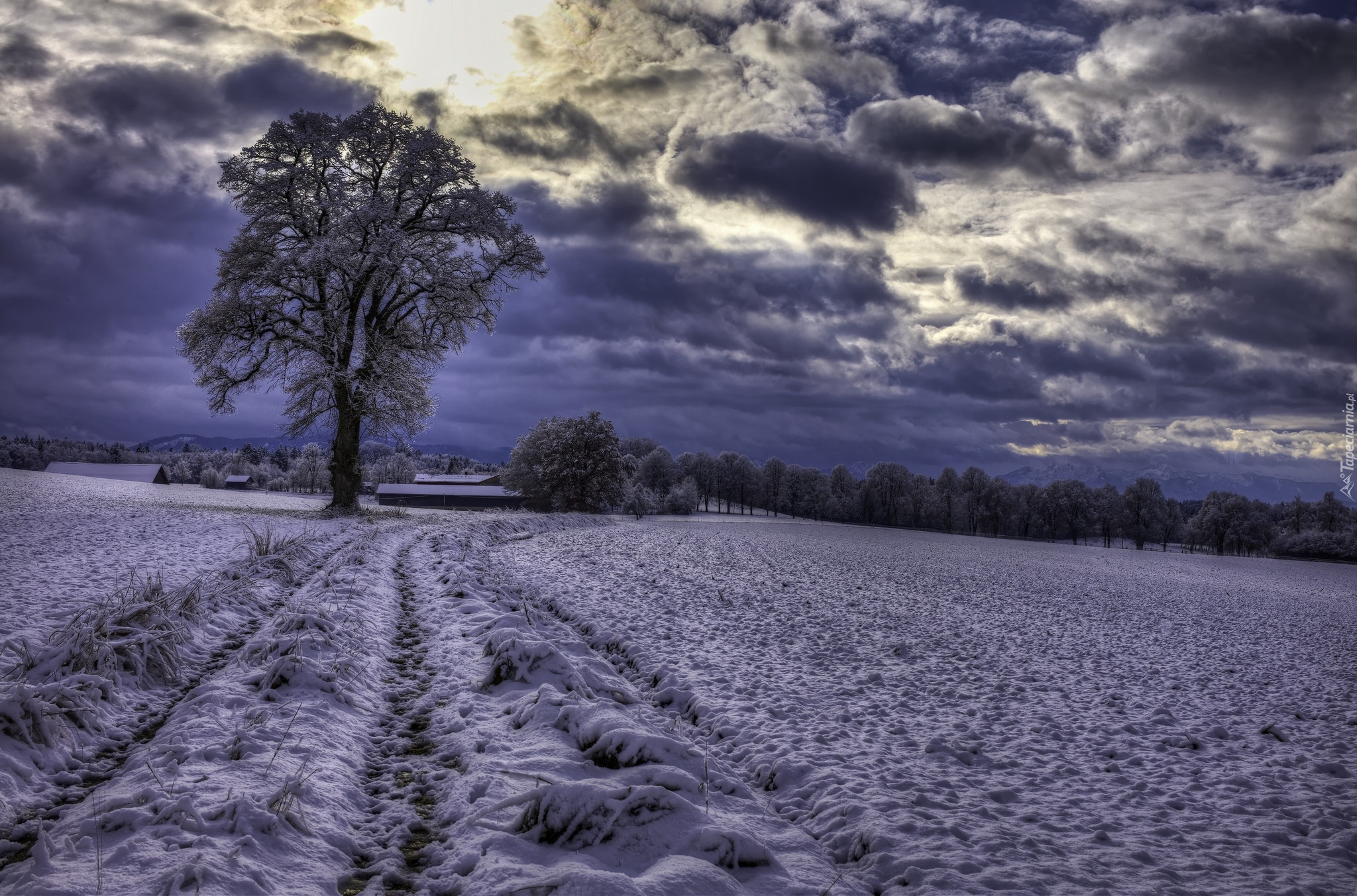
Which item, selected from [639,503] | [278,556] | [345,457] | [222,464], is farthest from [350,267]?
[222,464]

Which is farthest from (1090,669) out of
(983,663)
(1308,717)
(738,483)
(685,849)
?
(738,483)

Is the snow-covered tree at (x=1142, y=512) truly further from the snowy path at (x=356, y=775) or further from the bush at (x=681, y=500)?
the snowy path at (x=356, y=775)

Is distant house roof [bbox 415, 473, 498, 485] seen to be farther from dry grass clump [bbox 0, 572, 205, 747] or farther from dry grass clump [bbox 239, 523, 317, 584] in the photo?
dry grass clump [bbox 0, 572, 205, 747]

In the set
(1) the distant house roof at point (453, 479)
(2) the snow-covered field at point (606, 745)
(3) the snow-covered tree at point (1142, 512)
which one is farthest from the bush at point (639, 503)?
(3) the snow-covered tree at point (1142, 512)

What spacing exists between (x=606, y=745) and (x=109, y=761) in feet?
15.5

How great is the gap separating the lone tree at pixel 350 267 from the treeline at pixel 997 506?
194ft

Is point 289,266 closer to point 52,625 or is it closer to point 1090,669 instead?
point 52,625

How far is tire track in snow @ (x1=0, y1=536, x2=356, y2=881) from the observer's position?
473 cm

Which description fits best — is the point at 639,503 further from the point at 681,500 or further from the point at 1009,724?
the point at 1009,724

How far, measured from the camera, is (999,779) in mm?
7324

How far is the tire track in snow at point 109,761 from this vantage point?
4.73m

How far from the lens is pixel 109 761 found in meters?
6.08

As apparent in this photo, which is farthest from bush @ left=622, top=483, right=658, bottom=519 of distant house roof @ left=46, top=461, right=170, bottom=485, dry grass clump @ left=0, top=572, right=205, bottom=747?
distant house roof @ left=46, top=461, right=170, bottom=485

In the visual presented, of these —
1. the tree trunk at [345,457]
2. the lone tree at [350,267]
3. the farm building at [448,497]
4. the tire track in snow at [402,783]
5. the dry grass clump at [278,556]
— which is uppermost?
the lone tree at [350,267]
